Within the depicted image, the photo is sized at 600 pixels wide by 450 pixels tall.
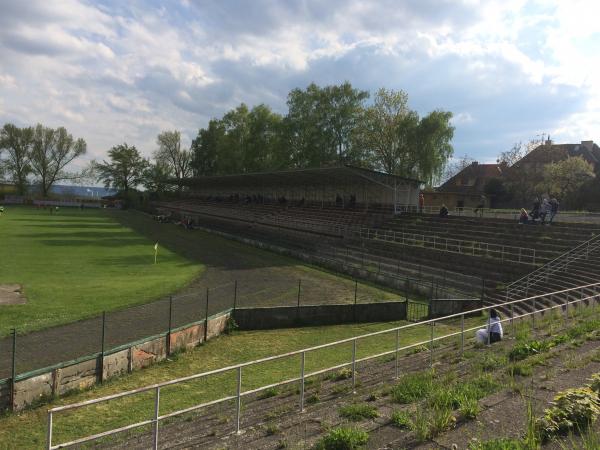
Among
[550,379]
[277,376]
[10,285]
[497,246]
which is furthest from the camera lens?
[497,246]

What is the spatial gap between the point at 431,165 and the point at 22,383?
47.3m

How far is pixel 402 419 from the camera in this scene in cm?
618

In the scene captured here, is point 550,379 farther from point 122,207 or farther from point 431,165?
point 122,207

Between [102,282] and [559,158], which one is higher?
[559,158]

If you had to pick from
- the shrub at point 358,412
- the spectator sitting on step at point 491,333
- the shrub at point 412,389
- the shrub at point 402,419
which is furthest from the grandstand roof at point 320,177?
the shrub at point 402,419

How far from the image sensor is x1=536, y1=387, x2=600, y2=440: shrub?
5.29 m

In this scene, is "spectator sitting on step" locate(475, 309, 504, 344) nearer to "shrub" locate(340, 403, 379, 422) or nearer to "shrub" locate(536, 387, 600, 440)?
"shrub" locate(340, 403, 379, 422)

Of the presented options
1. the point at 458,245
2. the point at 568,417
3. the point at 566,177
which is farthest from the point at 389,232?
the point at 568,417

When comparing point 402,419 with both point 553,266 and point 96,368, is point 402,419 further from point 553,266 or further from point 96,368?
point 553,266

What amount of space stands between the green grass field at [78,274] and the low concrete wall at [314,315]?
16.8 ft

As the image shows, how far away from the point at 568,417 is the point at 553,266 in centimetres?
1997

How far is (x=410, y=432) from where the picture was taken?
5.84 metres

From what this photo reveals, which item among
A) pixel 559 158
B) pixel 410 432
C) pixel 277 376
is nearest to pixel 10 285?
pixel 277 376

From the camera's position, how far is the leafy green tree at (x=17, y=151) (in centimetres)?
9869
